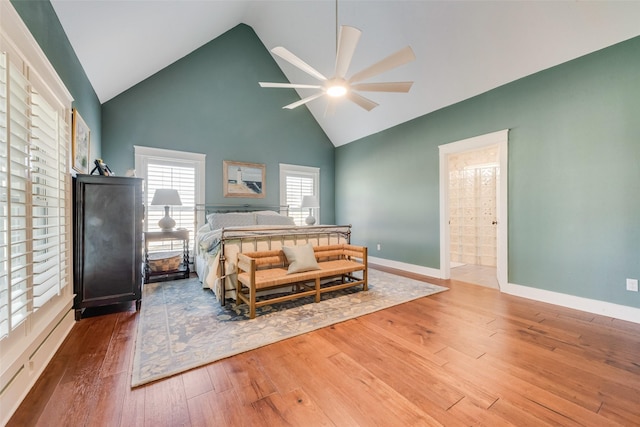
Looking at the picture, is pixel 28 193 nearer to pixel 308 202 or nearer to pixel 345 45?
pixel 345 45

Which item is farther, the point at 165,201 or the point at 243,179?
the point at 243,179

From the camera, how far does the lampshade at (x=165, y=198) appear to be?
3.95 m

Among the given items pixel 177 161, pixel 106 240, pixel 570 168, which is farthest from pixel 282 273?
pixel 570 168

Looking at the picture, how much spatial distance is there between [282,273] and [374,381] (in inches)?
61.1

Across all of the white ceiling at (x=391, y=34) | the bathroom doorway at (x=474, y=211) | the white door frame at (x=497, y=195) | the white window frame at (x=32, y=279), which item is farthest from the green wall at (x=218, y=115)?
the bathroom doorway at (x=474, y=211)

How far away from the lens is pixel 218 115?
502 centimetres

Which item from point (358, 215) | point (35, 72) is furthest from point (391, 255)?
point (35, 72)

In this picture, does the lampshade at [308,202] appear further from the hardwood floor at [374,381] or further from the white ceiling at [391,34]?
the hardwood floor at [374,381]

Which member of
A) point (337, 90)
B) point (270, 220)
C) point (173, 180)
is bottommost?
point (270, 220)

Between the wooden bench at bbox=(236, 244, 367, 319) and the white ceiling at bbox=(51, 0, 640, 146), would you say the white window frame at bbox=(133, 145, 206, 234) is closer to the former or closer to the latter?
the white ceiling at bbox=(51, 0, 640, 146)

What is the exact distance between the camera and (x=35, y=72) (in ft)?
5.83

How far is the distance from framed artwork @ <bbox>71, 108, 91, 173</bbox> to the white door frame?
484 centimetres

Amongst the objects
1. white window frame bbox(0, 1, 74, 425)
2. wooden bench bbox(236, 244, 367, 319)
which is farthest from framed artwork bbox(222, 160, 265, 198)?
white window frame bbox(0, 1, 74, 425)

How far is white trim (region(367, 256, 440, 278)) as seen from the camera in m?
4.51
